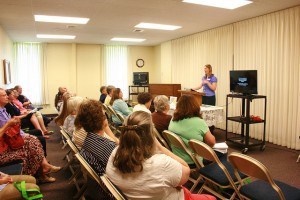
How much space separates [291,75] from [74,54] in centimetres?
755

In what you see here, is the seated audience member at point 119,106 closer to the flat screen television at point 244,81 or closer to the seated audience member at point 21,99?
the flat screen television at point 244,81

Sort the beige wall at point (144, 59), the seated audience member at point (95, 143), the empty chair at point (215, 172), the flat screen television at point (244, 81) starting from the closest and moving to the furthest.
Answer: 1. the seated audience member at point (95, 143)
2. the empty chair at point (215, 172)
3. the flat screen television at point (244, 81)
4. the beige wall at point (144, 59)

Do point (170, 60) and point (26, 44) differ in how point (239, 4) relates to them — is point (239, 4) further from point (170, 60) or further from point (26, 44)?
point (26, 44)

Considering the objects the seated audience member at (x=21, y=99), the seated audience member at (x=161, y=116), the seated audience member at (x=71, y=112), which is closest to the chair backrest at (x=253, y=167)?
the seated audience member at (x=161, y=116)

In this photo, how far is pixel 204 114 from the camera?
5.07m

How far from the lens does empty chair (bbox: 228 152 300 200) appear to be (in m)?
1.97

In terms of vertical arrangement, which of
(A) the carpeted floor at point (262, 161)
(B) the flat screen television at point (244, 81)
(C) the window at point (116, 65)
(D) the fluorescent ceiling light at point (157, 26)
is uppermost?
(D) the fluorescent ceiling light at point (157, 26)

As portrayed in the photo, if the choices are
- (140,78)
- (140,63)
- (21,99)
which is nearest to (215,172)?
(21,99)

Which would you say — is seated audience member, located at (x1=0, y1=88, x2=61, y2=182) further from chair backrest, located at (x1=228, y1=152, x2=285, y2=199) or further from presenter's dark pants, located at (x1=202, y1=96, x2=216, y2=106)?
presenter's dark pants, located at (x1=202, y1=96, x2=216, y2=106)

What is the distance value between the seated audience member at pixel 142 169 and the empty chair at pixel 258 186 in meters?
0.68

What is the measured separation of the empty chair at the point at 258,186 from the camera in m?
1.97

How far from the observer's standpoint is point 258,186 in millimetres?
2258

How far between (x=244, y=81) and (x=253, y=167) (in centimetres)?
327

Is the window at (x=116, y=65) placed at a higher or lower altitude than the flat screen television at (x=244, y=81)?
higher
